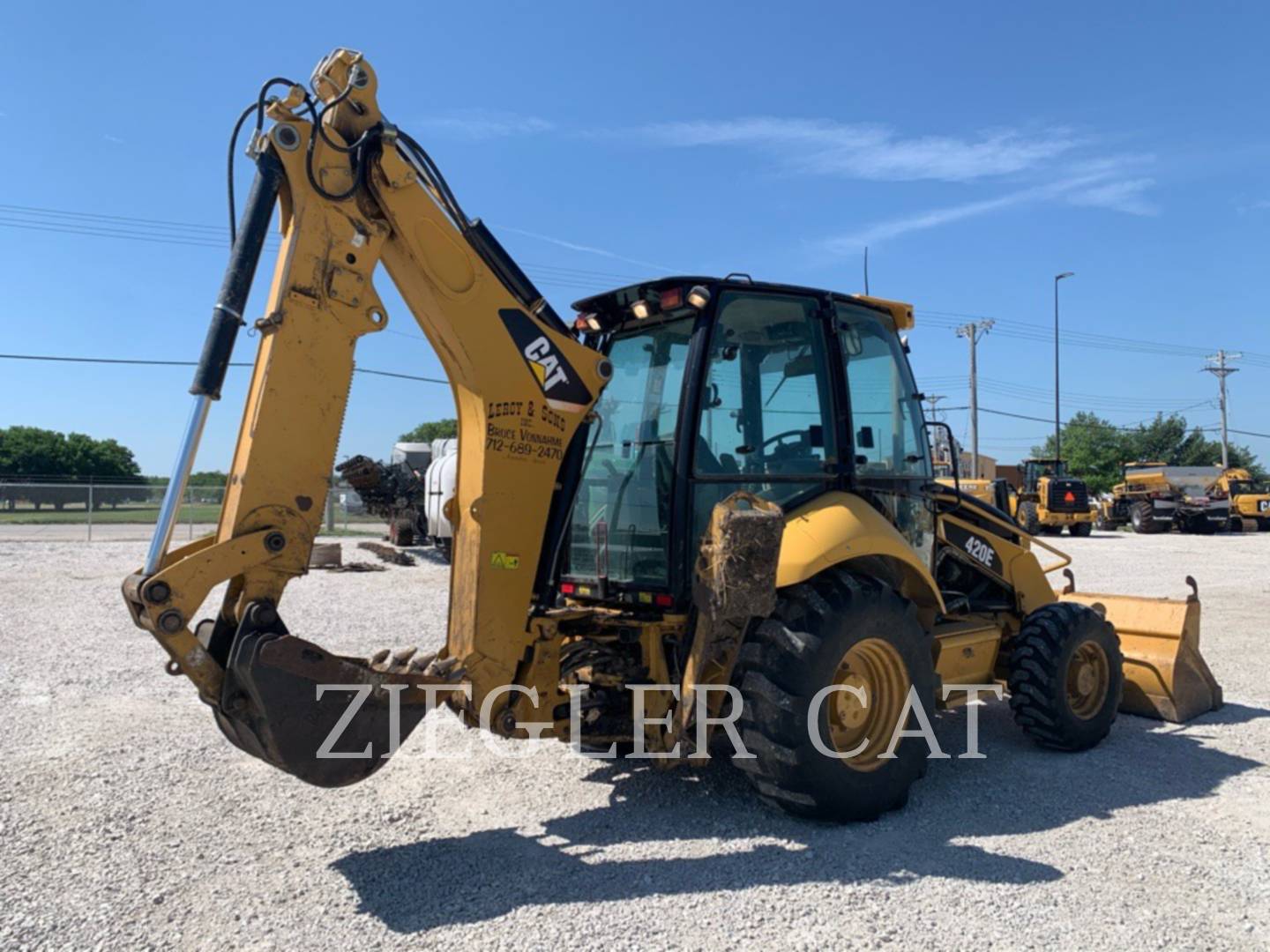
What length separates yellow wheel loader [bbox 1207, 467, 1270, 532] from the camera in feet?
122

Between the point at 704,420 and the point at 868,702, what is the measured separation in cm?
165

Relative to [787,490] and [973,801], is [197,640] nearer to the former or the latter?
[787,490]

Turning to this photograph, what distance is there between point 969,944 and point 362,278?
3445 mm

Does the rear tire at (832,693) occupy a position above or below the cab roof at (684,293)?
below

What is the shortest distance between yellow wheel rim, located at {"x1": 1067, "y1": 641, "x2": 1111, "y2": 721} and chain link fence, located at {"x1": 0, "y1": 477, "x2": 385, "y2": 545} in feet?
59.9

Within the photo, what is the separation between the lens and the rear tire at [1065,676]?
5879mm

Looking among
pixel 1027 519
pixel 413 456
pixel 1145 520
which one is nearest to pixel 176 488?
pixel 1027 519

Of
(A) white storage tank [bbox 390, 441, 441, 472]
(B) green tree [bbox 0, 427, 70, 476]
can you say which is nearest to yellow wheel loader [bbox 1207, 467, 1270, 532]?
(A) white storage tank [bbox 390, 441, 441, 472]

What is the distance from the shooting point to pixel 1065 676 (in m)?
5.98

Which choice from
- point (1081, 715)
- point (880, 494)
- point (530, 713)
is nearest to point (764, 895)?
point (530, 713)

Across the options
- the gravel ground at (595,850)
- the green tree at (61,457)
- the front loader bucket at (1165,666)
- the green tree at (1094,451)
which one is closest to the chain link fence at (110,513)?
the gravel ground at (595,850)

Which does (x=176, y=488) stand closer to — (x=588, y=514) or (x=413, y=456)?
(x=588, y=514)

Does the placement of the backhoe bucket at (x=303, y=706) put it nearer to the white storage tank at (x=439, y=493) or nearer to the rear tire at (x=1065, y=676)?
the rear tire at (x=1065, y=676)

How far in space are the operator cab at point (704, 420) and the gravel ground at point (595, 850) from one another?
1161mm
